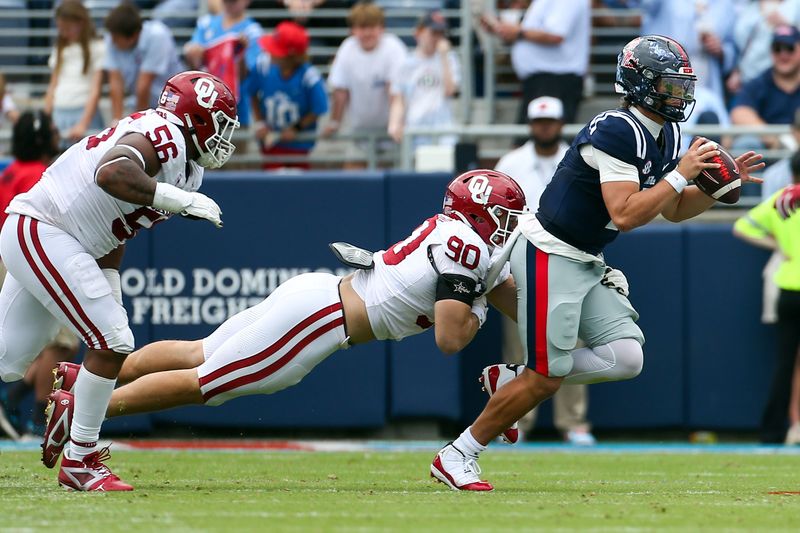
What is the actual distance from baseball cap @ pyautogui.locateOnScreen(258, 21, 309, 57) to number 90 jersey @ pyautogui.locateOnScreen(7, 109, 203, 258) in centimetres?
452

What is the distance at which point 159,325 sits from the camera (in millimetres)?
9664

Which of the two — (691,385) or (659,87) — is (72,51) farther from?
(659,87)

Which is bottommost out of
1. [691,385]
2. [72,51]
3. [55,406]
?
[691,385]

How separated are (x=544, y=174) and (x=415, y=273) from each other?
380 cm

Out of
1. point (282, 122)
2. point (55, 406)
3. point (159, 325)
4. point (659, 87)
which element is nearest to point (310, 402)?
point (159, 325)

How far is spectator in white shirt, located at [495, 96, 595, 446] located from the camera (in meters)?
9.58

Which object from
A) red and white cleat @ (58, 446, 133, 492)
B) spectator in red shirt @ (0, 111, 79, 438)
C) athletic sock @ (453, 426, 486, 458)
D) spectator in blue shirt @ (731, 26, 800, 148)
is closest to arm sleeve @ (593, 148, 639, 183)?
athletic sock @ (453, 426, 486, 458)

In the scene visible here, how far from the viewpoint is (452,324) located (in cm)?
591

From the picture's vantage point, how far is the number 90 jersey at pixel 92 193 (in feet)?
18.9

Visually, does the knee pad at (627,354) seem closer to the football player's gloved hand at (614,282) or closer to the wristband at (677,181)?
the football player's gloved hand at (614,282)

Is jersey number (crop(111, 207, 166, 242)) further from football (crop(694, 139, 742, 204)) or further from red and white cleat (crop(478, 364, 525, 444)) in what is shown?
football (crop(694, 139, 742, 204))

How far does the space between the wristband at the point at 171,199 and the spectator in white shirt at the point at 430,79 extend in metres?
5.56

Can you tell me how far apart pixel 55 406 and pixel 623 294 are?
8.18 ft

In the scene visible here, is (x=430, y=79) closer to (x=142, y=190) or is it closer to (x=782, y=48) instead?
(x=782, y=48)
